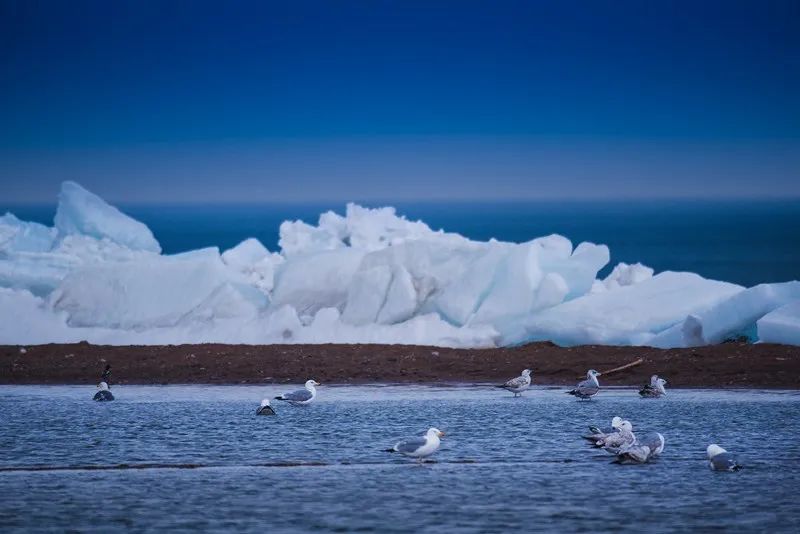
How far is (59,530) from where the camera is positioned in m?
9.66

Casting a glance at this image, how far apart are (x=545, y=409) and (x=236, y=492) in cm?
718

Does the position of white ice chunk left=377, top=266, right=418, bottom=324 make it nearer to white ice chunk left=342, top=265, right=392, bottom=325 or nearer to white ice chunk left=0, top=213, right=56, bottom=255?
white ice chunk left=342, top=265, right=392, bottom=325

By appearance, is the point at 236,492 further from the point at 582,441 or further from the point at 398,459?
the point at 582,441

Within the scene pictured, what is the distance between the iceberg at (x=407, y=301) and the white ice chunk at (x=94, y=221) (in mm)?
5513

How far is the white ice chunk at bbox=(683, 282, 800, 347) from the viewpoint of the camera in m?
22.3

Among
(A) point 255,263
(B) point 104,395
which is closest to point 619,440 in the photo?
(B) point 104,395

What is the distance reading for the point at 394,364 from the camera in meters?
22.8

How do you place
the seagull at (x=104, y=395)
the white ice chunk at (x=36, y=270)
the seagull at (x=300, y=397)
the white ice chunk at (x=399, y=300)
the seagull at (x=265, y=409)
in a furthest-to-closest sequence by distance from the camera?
the white ice chunk at (x=36, y=270)
the white ice chunk at (x=399, y=300)
the seagull at (x=104, y=395)
the seagull at (x=300, y=397)
the seagull at (x=265, y=409)

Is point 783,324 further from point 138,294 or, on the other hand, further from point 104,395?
point 138,294

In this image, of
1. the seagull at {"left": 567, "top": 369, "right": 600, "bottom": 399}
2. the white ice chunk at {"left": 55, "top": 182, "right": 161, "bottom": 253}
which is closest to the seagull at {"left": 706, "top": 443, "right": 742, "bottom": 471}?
the seagull at {"left": 567, "top": 369, "right": 600, "bottom": 399}

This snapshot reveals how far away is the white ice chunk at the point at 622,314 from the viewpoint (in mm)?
23719

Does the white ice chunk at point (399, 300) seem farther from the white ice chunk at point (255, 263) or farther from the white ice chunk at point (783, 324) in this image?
the white ice chunk at point (783, 324)

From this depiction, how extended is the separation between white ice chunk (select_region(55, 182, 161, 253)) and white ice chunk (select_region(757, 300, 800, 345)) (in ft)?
61.5

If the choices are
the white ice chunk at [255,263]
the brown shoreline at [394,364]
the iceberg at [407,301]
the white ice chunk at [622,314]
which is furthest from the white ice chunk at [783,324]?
the white ice chunk at [255,263]
